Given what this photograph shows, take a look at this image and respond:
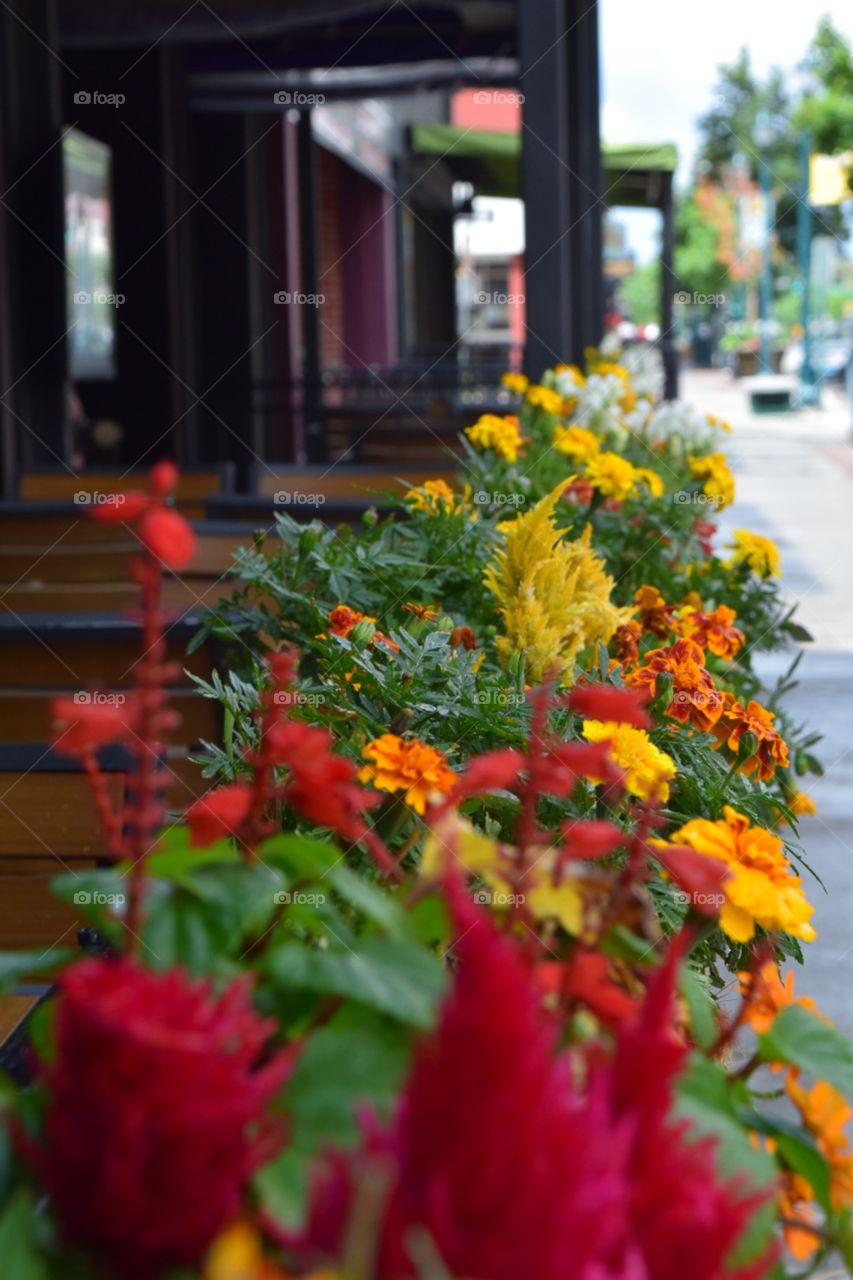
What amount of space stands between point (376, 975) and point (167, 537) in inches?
8.3

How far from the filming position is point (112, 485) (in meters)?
5.84

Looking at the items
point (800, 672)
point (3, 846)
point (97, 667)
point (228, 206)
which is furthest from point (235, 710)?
point (228, 206)

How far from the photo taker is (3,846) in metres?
2.36

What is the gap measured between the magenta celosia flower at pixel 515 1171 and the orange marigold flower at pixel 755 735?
1.47m

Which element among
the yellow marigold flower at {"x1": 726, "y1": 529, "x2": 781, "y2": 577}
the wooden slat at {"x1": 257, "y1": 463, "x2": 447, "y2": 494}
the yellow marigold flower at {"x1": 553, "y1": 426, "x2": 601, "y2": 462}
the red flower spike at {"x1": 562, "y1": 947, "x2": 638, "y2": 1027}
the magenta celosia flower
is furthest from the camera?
the wooden slat at {"x1": 257, "y1": 463, "x2": 447, "y2": 494}

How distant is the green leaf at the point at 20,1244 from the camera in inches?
25.7

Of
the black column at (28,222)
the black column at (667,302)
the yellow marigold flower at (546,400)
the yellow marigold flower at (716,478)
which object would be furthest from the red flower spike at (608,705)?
the black column at (667,302)

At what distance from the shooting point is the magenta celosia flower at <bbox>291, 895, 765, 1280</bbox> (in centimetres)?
59

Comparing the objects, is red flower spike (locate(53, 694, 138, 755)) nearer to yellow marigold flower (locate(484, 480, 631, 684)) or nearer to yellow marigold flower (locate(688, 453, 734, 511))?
yellow marigold flower (locate(484, 480, 631, 684))

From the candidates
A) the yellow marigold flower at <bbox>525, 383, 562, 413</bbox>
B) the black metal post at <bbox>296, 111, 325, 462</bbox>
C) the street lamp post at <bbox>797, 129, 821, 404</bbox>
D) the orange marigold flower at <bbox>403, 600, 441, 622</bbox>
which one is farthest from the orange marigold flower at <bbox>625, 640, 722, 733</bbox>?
the street lamp post at <bbox>797, 129, 821, 404</bbox>

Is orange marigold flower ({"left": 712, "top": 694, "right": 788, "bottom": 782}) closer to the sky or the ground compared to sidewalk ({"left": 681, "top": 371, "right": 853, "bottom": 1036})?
closer to the sky

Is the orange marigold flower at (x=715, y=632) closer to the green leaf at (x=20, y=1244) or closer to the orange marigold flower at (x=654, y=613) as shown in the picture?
the orange marigold flower at (x=654, y=613)

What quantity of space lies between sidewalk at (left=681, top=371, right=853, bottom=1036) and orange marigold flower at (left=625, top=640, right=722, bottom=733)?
3.65ft

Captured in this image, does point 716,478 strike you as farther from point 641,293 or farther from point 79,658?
point 641,293
